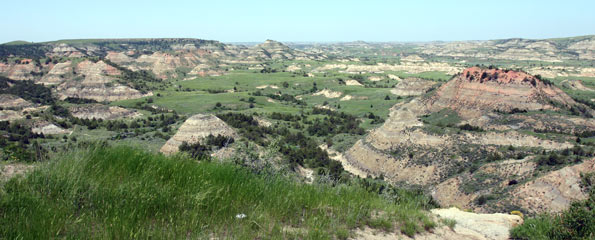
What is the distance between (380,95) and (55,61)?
132 m

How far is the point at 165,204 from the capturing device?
5.91 meters

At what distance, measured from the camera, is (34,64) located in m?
146

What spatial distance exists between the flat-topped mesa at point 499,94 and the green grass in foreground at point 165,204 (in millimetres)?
76235

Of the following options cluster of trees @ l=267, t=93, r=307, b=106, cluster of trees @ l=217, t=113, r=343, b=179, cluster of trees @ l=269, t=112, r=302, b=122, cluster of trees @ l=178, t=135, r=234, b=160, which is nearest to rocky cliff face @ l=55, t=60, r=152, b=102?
cluster of trees @ l=267, t=93, r=307, b=106

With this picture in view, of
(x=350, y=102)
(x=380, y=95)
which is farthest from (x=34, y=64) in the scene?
(x=380, y=95)

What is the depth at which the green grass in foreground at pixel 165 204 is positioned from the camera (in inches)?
195

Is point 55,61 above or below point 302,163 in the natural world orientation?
above

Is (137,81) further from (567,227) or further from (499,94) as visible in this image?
(567,227)

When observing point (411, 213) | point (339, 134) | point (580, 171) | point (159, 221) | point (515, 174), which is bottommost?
point (339, 134)

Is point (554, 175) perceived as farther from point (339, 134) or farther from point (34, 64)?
point (34, 64)

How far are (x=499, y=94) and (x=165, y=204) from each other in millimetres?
84072

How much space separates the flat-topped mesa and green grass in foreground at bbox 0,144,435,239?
250ft

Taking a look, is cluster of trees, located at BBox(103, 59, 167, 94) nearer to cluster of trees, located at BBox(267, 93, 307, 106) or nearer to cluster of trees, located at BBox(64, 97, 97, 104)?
cluster of trees, located at BBox(64, 97, 97, 104)

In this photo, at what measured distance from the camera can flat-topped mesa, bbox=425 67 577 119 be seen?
73.2 m
